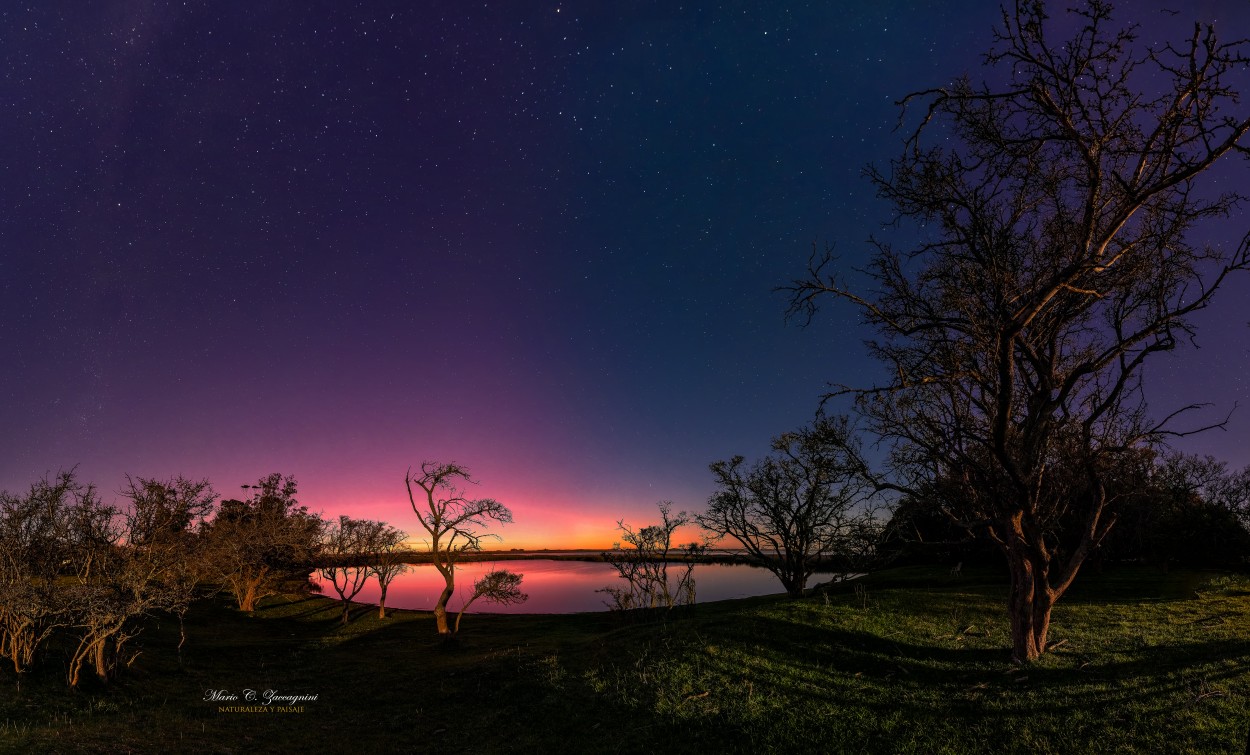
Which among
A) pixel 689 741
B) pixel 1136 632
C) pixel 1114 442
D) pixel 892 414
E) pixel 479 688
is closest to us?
pixel 689 741

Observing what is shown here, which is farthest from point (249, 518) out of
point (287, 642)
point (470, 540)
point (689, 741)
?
point (689, 741)

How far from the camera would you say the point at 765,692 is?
14539mm

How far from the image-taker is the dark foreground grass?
11273 mm

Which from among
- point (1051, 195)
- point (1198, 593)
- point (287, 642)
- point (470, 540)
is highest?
point (1051, 195)

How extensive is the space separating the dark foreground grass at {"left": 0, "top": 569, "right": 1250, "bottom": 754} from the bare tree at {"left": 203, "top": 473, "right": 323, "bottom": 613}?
22.7 m

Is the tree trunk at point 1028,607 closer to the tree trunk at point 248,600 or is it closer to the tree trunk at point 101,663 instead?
the tree trunk at point 101,663

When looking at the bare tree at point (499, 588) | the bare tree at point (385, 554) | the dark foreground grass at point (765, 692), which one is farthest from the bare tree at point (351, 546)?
the dark foreground grass at point (765, 692)

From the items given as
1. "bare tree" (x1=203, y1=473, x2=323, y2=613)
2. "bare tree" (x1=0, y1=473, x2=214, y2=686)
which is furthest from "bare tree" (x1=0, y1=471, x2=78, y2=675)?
"bare tree" (x1=203, y1=473, x2=323, y2=613)

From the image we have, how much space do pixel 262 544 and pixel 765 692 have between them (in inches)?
1880

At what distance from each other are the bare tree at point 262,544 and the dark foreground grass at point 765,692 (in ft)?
74.6

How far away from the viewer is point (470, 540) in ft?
125

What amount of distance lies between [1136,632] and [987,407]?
10684mm

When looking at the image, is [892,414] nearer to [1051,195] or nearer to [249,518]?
[1051,195]

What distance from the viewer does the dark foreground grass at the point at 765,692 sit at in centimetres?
1127
